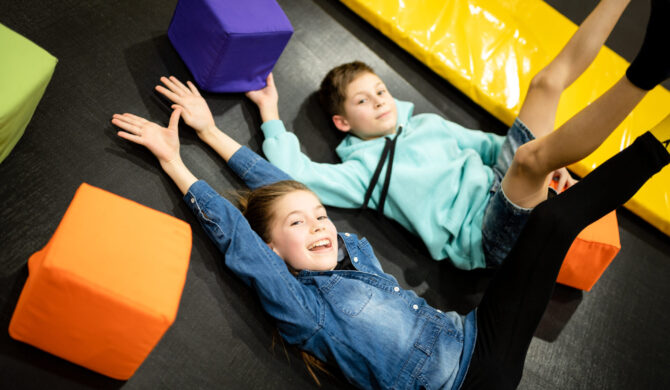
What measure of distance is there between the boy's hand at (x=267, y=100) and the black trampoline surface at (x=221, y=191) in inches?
1.7

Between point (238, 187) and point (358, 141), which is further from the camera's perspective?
point (358, 141)

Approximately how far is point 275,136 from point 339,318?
2.27 ft

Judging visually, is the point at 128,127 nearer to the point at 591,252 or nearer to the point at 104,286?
the point at 104,286

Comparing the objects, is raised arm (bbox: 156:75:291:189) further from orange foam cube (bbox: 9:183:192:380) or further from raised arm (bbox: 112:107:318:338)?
orange foam cube (bbox: 9:183:192:380)

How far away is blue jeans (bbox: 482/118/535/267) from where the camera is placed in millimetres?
1599

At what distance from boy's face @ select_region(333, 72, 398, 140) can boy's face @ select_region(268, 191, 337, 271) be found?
1.71 ft

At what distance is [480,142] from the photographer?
2020 millimetres

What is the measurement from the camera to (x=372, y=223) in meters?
1.90

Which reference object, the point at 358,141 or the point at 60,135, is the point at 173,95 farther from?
the point at 358,141

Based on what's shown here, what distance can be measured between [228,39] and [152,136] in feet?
1.24

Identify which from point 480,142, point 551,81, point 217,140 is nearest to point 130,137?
point 217,140

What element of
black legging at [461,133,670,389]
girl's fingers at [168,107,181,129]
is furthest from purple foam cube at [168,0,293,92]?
black legging at [461,133,670,389]

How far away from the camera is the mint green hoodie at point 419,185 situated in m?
1.77

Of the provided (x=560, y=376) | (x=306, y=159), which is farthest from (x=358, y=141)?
(x=560, y=376)
